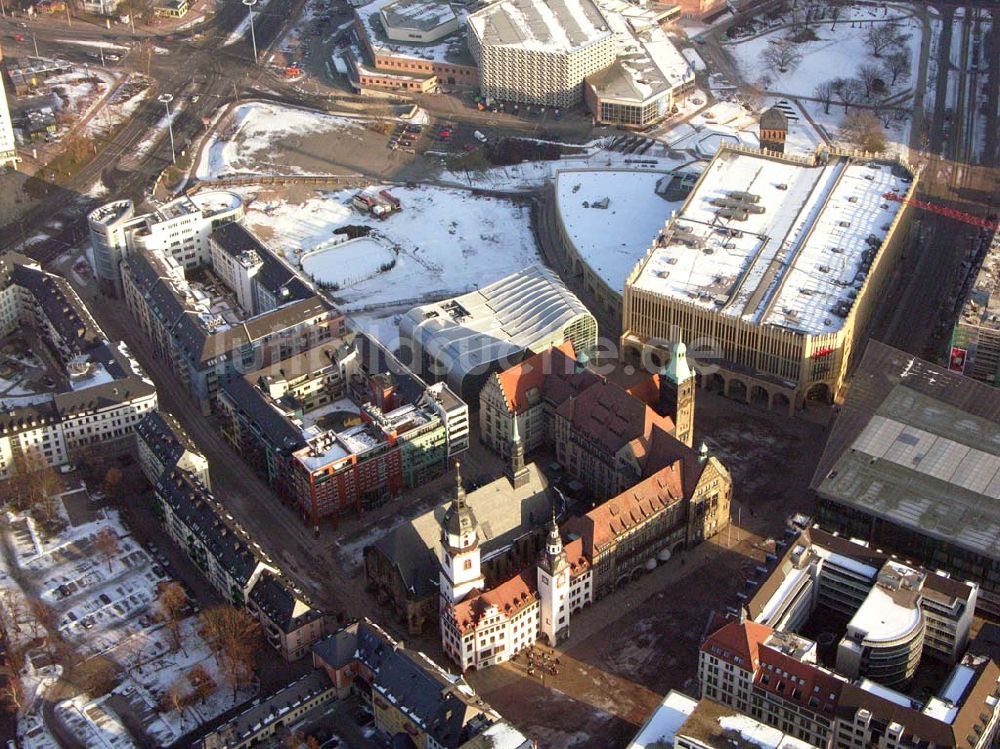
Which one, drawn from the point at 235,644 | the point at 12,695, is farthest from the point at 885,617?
the point at 12,695

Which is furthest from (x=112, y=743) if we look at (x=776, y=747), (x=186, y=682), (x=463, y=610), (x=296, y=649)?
(x=776, y=747)

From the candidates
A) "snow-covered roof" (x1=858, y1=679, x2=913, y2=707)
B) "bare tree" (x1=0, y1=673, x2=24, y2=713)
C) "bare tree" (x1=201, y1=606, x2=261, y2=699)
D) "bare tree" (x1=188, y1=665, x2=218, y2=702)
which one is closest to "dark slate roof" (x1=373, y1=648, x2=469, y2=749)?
"bare tree" (x1=201, y1=606, x2=261, y2=699)

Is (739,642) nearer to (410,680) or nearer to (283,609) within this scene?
(410,680)

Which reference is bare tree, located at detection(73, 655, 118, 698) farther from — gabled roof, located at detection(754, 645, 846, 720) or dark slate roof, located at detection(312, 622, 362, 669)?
gabled roof, located at detection(754, 645, 846, 720)

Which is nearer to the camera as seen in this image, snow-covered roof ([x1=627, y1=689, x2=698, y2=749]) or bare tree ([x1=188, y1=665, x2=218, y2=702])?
snow-covered roof ([x1=627, y1=689, x2=698, y2=749])

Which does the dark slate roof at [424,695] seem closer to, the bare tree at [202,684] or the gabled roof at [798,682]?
the bare tree at [202,684]

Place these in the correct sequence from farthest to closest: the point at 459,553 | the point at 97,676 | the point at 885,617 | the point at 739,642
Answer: the point at 97,676 → the point at 459,553 → the point at 885,617 → the point at 739,642
